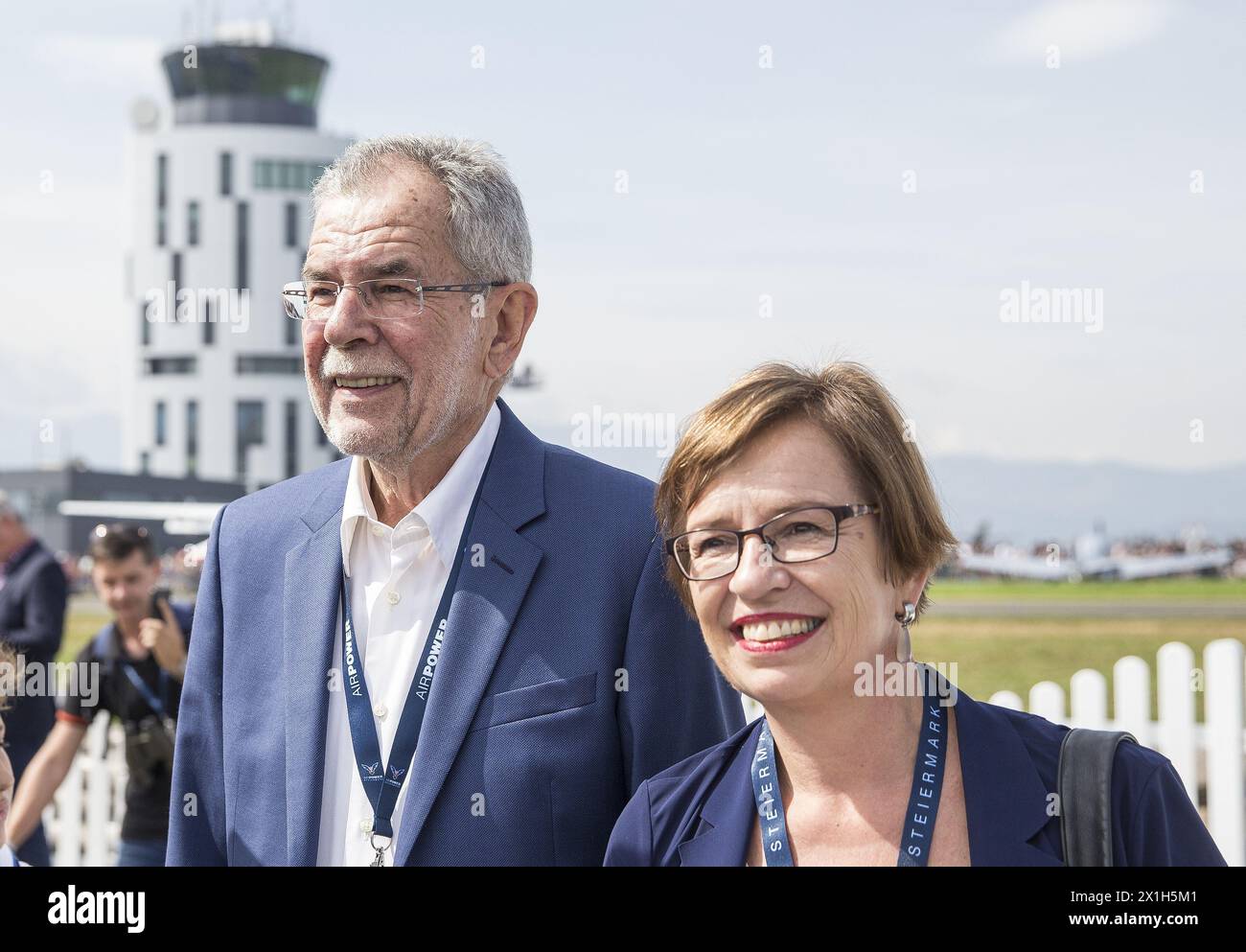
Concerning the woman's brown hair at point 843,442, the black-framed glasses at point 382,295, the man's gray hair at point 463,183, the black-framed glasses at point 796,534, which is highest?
the man's gray hair at point 463,183

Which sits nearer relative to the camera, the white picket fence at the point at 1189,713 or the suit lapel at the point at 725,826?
the suit lapel at the point at 725,826

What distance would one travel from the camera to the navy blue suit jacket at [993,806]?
1.93 metres

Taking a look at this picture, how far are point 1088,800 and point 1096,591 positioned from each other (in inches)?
2432

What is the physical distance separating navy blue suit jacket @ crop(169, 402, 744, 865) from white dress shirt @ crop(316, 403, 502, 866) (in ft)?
0.13

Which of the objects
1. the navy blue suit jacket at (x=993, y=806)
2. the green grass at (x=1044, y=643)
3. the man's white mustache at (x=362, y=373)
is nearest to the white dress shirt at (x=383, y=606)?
the man's white mustache at (x=362, y=373)

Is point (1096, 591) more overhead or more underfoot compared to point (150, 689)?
more underfoot

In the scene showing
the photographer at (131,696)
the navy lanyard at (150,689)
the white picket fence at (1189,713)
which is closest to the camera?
the photographer at (131,696)

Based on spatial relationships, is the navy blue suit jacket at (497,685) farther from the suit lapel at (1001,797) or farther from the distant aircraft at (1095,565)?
the distant aircraft at (1095,565)

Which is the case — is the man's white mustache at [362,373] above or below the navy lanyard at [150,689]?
above

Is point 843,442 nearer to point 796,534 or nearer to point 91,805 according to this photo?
point 796,534

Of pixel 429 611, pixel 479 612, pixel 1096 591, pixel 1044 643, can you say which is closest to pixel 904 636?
pixel 479 612

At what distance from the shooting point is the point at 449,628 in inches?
99.5

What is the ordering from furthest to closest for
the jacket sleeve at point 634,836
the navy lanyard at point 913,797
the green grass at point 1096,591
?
the green grass at point 1096,591, the jacket sleeve at point 634,836, the navy lanyard at point 913,797
